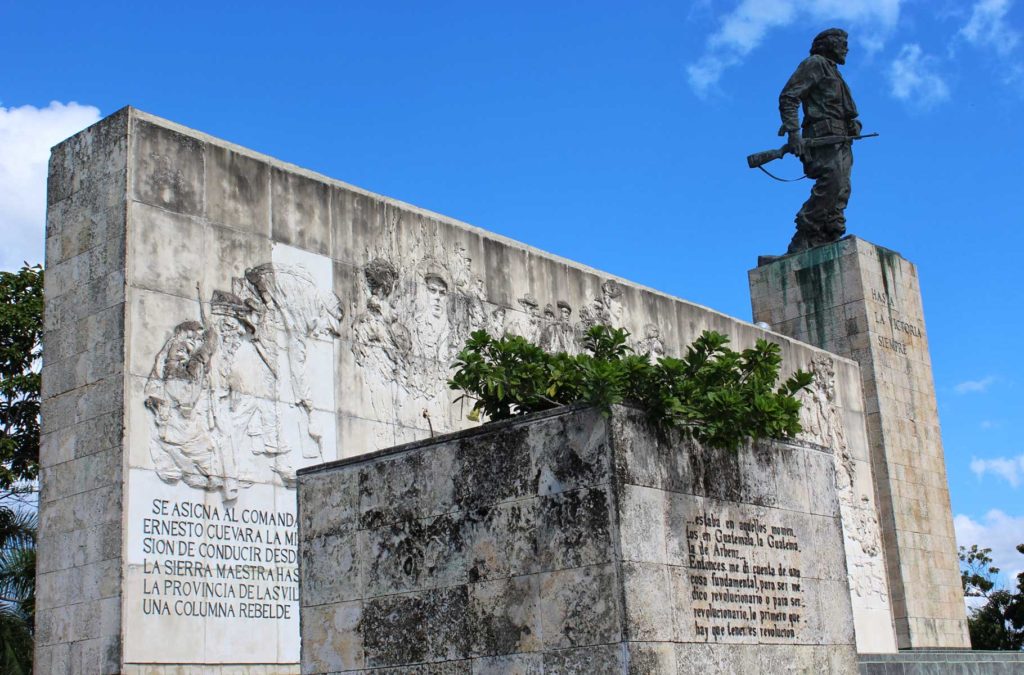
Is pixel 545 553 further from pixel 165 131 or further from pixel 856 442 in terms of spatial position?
pixel 856 442

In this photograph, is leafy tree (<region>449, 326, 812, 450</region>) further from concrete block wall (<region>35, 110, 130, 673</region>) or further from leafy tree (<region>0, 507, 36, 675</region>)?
leafy tree (<region>0, 507, 36, 675</region>)

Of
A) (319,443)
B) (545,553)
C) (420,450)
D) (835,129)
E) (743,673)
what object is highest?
(835,129)

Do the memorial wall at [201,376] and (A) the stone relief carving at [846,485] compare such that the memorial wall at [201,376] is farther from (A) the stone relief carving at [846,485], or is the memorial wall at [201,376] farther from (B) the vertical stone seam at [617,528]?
(A) the stone relief carving at [846,485]

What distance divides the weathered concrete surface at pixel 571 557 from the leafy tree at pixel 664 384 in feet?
0.59

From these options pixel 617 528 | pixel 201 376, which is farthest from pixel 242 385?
pixel 617 528

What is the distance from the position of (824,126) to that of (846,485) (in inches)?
228

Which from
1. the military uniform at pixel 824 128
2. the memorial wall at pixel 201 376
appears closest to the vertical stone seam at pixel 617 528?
the memorial wall at pixel 201 376

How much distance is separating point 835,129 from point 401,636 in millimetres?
15565

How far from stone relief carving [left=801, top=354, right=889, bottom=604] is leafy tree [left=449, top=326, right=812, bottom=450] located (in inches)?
452

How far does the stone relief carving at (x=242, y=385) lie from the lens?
1052 cm

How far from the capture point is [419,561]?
305 inches

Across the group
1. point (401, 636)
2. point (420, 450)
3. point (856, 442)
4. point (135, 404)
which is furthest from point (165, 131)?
point (856, 442)

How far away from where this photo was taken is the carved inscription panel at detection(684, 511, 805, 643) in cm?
748

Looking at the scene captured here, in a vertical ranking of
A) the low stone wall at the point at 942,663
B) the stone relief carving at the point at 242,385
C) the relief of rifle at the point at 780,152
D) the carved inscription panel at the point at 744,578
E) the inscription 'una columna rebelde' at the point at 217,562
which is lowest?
the low stone wall at the point at 942,663
